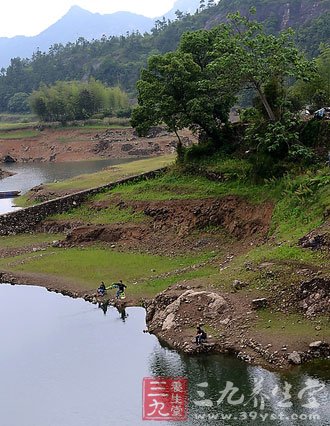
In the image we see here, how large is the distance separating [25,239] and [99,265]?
10.7m

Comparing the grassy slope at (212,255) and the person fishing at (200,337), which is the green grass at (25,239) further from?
the person fishing at (200,337)

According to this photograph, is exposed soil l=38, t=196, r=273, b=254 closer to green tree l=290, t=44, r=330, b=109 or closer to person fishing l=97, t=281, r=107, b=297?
person fishing l=97, t=281, r=107, b=297

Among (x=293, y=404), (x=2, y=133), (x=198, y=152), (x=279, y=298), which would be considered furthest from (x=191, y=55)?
(x=2, y=133)

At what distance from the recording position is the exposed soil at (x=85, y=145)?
11721 centimetres

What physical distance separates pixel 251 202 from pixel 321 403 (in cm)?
2097

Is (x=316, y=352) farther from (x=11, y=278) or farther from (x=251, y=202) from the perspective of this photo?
(x=11, y=278)

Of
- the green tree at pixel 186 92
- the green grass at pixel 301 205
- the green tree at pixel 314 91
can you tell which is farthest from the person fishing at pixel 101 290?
the green tree at pixel 314 91

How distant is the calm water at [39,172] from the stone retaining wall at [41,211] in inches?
564

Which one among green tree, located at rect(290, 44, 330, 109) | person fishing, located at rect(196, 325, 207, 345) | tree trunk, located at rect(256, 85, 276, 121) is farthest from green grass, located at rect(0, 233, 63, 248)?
person fishing, located at rect(196, 325, 207, 345)

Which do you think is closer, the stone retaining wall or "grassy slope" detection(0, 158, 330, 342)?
"grassy slope" detection(0, 158, 330, 342)

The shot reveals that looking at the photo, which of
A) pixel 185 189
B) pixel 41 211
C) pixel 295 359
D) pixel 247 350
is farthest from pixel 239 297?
pixel 41 211

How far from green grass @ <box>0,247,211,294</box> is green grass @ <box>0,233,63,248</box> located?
8.82 ft

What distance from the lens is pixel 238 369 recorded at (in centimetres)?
2556

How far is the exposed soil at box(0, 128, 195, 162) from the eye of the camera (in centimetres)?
11721
